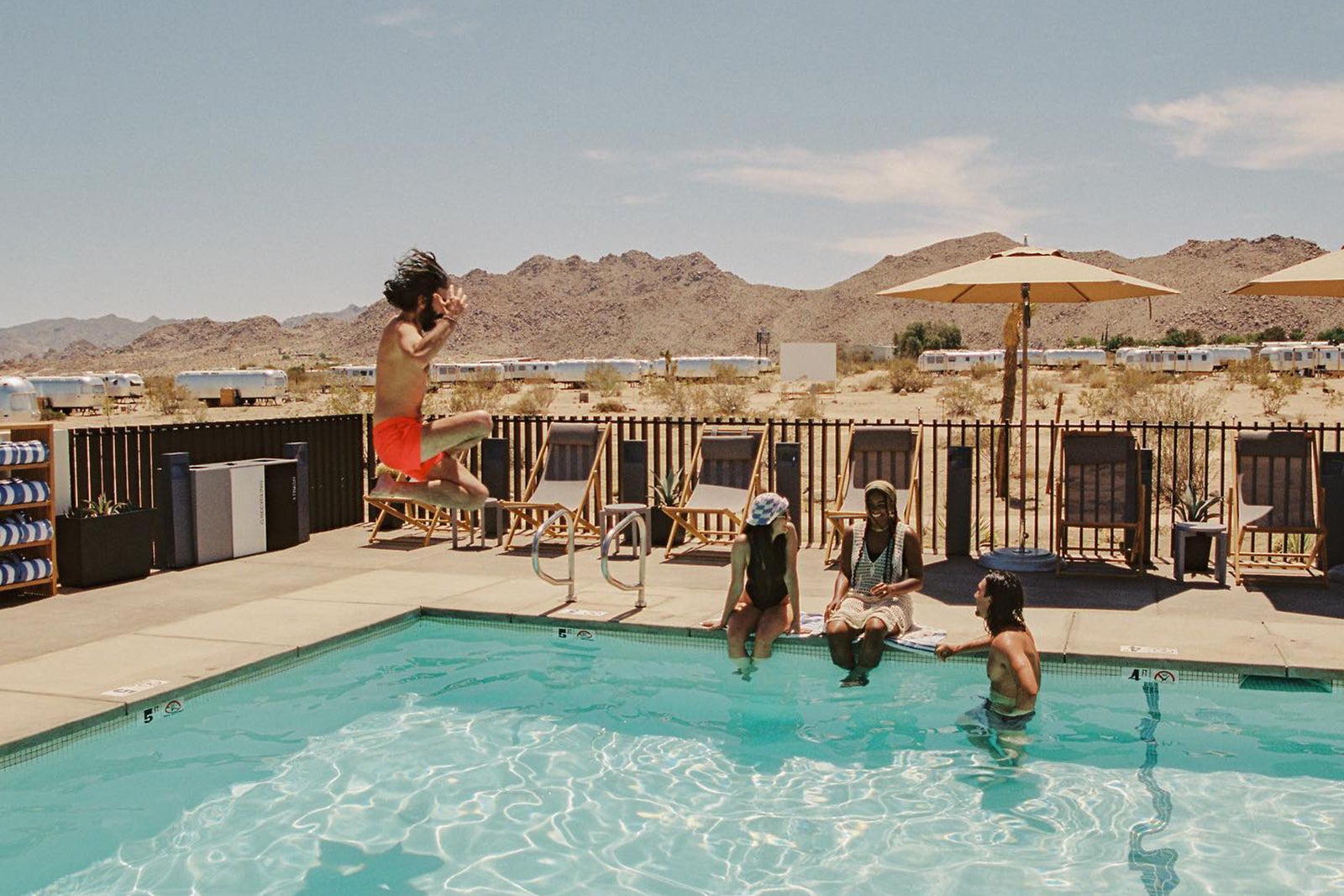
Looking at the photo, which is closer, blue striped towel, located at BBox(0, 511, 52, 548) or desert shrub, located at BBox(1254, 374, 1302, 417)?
blue striped towel, located at BBox(0, 511, 52, 548)

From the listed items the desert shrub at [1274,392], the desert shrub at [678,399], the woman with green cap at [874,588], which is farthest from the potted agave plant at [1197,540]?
the desert shrub at [678,399]

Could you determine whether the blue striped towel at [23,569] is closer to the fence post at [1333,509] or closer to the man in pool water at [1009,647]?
the man in pool water at [1009,647]

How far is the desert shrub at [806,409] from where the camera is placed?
31.0 meters

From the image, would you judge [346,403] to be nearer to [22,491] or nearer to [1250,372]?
[22,491]

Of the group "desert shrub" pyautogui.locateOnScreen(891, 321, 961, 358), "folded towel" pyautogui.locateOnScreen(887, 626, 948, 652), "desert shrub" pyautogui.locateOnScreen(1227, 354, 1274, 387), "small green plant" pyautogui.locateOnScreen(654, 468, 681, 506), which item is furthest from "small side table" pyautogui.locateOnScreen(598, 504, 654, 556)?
"desert shrub" pyautogui.locateOnScreen(891, 321, 961, 358)

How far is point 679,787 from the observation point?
6.20 meters

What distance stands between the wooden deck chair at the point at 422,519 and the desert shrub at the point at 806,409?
17047mm

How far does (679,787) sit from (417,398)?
2.50m

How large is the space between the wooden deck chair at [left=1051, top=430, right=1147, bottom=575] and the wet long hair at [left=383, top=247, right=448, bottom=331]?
6.29 metres

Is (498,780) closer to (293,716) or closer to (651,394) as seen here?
(293,716)

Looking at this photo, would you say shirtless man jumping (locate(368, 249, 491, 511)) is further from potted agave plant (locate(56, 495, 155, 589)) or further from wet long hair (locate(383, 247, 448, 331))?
potted agave plant (locate(56, 495, 155, 589))

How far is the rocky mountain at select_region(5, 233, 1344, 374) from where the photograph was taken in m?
96.4

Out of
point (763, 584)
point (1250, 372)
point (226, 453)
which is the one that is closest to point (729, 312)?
point (1250, 372)

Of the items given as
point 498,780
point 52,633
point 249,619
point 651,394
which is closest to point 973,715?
point 498,780
